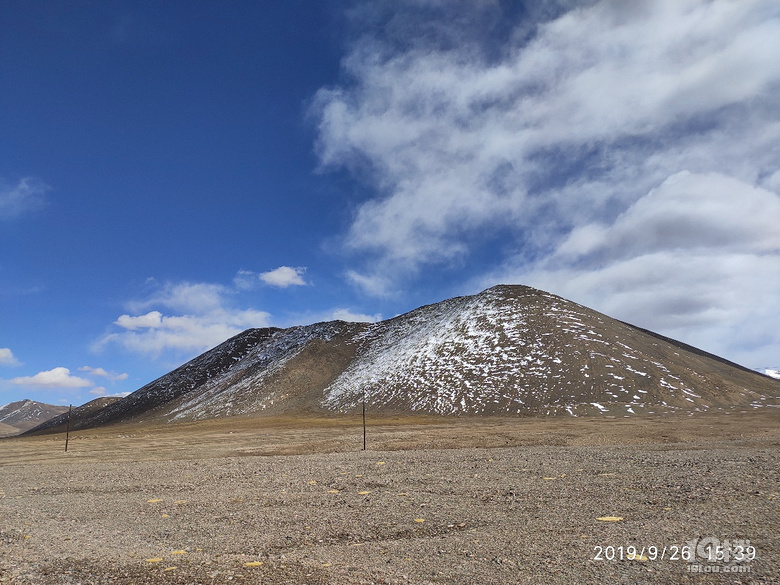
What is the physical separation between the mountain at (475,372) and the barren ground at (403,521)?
42657mm

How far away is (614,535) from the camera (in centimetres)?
814

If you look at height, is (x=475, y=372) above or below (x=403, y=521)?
above

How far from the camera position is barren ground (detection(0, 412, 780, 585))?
22.7 feet

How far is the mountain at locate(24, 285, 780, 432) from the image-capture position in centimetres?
5891

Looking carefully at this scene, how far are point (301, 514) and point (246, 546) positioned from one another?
2.47 metres

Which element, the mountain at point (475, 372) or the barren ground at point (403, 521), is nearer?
the barren ground at point (403, 521)

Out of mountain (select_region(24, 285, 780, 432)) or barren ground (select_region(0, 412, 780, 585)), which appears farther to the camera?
mountain (select_region(24, 285, 780, 432))

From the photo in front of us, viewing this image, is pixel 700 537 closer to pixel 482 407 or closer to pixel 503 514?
pixel 503 514

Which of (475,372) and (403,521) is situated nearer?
(403,521)

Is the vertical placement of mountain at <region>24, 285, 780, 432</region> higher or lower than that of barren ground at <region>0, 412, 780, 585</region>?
higher

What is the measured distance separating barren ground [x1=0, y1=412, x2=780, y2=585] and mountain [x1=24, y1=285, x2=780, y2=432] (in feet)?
140

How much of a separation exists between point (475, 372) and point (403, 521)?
6339cm

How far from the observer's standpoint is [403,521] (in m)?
9.77

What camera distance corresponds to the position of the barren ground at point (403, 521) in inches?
273
